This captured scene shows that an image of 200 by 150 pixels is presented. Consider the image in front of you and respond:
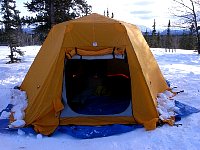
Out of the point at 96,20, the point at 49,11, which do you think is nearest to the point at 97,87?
the point at 96,20

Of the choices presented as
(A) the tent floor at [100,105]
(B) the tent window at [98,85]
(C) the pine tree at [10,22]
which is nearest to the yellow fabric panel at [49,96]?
(A) the tent floor at [100,105]

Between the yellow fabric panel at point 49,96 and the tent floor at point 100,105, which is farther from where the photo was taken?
the tent floor at point 100,105

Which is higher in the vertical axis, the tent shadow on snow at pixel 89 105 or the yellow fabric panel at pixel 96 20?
the yellow fabric panel at pixel 96 20

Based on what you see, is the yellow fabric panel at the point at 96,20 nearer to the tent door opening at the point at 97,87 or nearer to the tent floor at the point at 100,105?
the tent door opening at the point at 97,87

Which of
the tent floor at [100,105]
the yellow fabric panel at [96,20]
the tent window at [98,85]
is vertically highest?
the yellow fabric panel at [96,20]

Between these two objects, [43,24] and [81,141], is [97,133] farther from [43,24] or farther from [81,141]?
[43,24]

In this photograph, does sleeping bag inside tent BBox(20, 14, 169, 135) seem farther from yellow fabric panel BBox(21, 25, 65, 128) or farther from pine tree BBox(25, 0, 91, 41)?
pine tree BBox(25, 0, 91, 41)

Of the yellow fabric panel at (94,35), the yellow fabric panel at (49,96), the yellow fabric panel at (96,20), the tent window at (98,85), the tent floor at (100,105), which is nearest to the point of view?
the yellow fabric panel at (49,96)

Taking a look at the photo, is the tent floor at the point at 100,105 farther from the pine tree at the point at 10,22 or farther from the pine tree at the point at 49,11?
the pine tree at the point at 10,22

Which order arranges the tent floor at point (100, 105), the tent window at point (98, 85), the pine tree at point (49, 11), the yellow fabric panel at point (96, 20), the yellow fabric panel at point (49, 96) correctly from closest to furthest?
1. the yellow fabric panel at point (49, 96)
2. the tent floor at point (100, 105)
3. the yellow fabric panel at point (96, 20)
4. the tent window at point (98, 85)
5. the pine tree at point (49, 11)

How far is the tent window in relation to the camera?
6.75m

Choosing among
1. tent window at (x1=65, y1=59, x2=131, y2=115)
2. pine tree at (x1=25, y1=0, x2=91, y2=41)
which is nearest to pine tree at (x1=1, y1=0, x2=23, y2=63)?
pine tree at (x1=25, y1=0, x2=91, y2=41)

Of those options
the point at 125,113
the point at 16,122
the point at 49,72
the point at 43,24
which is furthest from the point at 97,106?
the point at 43,24

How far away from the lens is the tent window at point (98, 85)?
6.75 m
